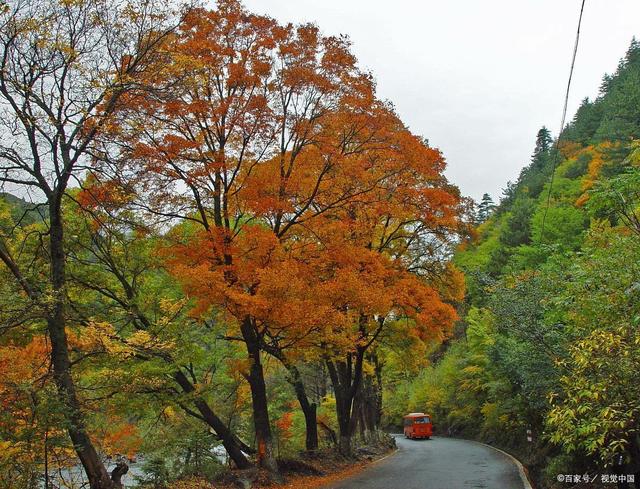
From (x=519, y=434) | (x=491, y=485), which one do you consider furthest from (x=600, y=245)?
(x=519, y=434)

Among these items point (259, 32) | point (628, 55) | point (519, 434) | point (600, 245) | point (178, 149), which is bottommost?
point (519, 434)

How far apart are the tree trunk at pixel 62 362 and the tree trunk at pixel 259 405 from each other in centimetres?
506

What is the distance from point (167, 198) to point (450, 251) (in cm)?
1166

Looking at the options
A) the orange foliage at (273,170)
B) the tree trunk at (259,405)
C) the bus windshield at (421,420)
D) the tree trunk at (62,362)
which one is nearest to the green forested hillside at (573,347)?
the orange foliage at (273,170)

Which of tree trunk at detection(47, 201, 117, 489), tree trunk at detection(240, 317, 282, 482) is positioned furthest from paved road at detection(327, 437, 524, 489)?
tree trunk at detection(47, 201, 117, 489)

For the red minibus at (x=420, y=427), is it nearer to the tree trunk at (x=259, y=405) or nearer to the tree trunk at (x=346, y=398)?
the tree trunk at (x=346, y=398)

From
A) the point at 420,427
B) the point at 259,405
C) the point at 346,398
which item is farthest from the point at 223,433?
the point at 420,427

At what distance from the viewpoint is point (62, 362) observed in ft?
30.2

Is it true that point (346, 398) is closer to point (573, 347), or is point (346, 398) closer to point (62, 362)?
point (62, 362)

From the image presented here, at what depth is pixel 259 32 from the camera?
1377 centimetres

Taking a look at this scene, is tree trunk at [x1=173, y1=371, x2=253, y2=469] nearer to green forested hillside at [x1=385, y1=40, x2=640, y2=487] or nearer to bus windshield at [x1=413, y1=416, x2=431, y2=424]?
green forested hillside at [x1=385, y1=40, x2=640, y2=487]

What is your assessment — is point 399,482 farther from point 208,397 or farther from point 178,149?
point 178,149

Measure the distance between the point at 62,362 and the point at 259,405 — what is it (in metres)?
6.39

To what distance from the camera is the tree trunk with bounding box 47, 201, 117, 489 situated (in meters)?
8.84
